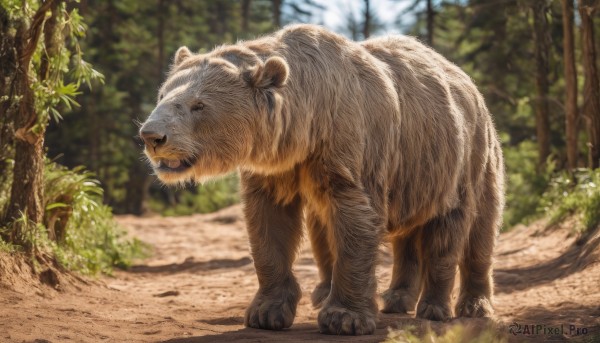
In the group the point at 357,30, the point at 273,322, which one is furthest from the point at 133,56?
the point at 273,322

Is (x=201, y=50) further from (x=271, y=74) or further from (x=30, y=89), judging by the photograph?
(x=271, y=74)

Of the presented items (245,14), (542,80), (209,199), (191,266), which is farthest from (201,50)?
(245,14)

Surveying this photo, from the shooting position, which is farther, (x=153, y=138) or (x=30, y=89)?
(x=30, y=89)

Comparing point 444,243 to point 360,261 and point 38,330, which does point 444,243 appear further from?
point 38,330

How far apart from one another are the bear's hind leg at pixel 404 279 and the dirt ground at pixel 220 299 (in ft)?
0.71

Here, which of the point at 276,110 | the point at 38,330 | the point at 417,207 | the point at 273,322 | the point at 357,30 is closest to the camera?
the point at 38,330

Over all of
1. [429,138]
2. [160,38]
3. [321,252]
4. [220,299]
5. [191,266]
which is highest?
[160,38]

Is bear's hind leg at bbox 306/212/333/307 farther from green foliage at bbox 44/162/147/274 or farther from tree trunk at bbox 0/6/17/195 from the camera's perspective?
tree trunk at bbox 0/6/17/195

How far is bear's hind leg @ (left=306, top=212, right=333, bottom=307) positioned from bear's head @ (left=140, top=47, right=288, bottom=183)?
1.14m

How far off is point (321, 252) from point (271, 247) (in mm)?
840

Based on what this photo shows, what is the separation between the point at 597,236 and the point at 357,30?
87.5ft

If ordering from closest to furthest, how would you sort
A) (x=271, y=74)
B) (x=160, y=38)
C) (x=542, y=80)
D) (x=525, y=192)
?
(x=271, y=74) < (x=525, y=192) < (x=542, y=80) < (x=160, y=38)

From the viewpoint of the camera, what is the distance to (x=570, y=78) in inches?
511

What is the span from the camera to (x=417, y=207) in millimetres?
6336
